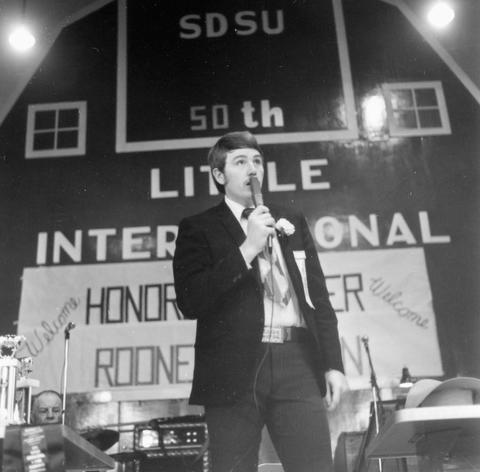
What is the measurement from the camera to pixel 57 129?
5.31 metres

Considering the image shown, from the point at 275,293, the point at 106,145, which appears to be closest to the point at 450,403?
the point at 275,293

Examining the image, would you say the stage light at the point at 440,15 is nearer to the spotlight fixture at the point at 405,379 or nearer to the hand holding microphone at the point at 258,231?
the spotlight fixture at the point at 405,379

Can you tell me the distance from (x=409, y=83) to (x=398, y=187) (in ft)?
2.82

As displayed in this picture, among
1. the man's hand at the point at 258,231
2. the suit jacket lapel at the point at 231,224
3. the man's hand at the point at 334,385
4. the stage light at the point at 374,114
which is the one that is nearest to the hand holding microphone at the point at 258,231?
the man's hand at the point at 258,231

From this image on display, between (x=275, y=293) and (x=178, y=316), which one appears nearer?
(x=275, y=293)

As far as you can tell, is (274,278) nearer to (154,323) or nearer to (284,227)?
(284,227)

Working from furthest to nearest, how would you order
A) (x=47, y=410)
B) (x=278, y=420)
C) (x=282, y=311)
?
(x=47, y=410), (x=282, y=311), (x=278, y=420)

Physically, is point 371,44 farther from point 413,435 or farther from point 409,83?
point 413,435

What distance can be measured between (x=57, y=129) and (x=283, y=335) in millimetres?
3998

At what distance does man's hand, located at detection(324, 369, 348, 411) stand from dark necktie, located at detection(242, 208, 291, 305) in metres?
0.22

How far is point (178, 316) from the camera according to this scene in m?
4.88

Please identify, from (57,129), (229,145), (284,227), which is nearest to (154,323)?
(57,129)

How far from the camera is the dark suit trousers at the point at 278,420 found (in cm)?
164

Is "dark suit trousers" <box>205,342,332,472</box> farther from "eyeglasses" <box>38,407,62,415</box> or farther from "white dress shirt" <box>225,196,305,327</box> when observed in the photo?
"eyeglasses" <box>38,407,62,415</box>
